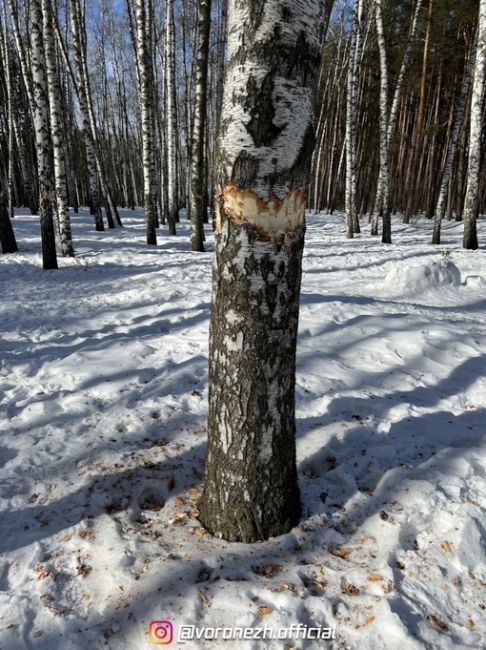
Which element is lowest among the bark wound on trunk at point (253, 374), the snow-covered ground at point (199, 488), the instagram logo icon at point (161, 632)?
the instagram logo icon at point (161, 632)

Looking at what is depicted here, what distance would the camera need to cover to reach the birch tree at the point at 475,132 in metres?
8.95

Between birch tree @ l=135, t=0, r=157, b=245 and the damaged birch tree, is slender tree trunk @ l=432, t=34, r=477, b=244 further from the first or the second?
the damaged birch tree

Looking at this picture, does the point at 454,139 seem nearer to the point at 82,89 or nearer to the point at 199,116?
the point at 199,116

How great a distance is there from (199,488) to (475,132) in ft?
33.8

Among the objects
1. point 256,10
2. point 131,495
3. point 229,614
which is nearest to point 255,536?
point 229,614

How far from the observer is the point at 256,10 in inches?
60.1

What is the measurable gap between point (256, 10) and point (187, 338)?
327 centimetres

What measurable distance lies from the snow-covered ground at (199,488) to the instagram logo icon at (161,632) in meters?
0.02

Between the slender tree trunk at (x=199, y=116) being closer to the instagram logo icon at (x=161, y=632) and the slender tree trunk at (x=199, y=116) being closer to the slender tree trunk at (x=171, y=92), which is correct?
the slender tree trunk at (x=171, y=92)

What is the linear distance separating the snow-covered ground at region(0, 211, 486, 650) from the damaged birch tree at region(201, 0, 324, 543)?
0.96 ft

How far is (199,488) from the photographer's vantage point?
2.42 m

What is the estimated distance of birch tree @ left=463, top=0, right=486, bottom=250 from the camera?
8945 mm

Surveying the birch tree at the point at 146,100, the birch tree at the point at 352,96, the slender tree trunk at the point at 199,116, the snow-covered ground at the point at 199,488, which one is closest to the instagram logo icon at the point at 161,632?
the snow-covered ground at the point at 199,488

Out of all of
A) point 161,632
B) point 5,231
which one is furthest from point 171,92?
point 161,632
